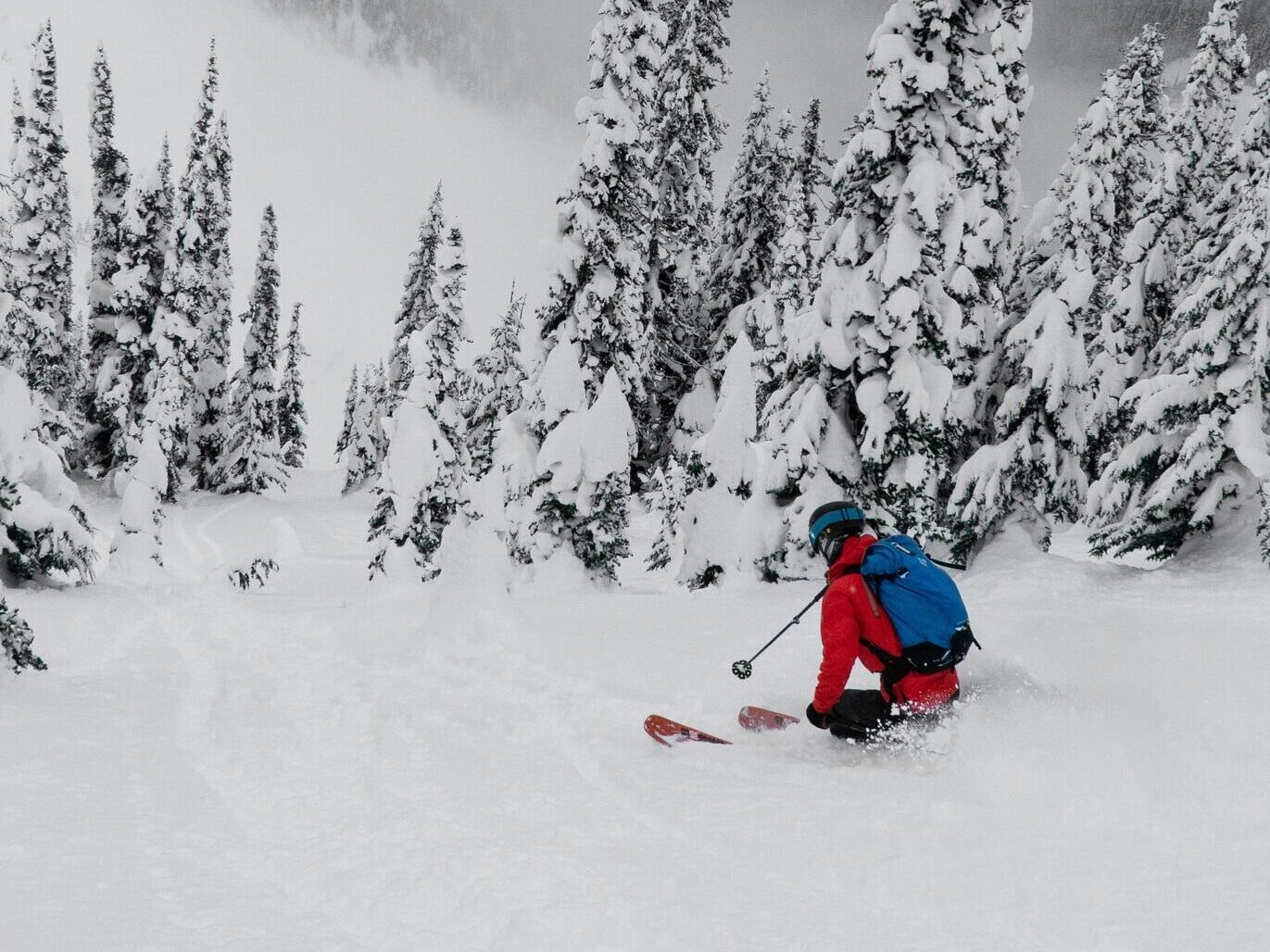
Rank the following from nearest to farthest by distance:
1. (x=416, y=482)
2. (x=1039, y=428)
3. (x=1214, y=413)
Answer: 1. (x=1214, y=413)
2. (x=1039, y=428)
3. (x=416, y=482)

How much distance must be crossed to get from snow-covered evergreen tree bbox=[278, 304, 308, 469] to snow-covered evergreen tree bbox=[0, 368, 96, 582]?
128 ft

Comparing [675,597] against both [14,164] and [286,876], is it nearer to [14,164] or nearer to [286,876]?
[286,876]

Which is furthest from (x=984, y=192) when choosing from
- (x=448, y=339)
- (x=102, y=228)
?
(x=102, y=228)

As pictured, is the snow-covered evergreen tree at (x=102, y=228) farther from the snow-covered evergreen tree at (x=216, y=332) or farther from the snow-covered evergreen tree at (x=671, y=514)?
the snow-covered evergreen tree at (x=671, y=514)

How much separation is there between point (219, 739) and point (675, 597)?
8704 millimetres

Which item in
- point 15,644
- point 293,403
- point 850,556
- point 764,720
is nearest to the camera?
point 850,556

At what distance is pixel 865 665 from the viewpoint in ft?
20.0

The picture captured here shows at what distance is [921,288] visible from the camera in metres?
14.2

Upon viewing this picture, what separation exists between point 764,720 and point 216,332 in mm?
46598

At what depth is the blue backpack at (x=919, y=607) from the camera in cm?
579

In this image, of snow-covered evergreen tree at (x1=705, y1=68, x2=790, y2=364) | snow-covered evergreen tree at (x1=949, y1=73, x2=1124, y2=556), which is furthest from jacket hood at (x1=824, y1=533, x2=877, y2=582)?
snow-covered evergreen tree at (x1=705, y1=68, x2=790, y2=364)

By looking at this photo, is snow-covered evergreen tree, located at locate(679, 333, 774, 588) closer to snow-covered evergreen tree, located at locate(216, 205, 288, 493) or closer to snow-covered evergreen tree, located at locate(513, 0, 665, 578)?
snow-covered evergreen tree, located at locate(513, 0, 665, 578)

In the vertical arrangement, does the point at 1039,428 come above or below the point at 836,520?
above

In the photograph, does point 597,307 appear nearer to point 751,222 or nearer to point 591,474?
point 591,474
